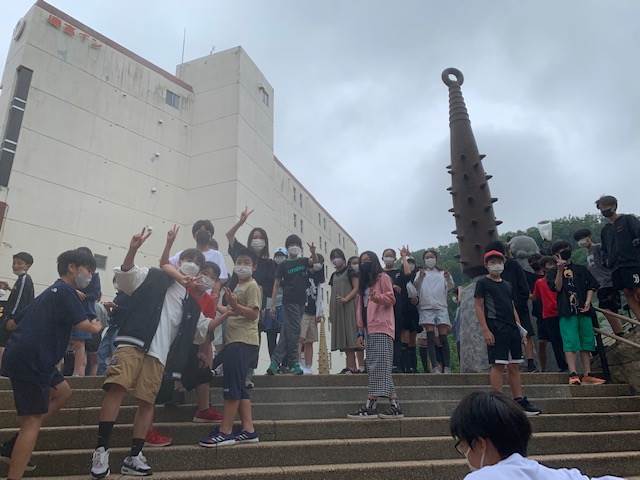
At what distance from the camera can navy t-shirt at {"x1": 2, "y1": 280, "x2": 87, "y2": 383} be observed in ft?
10.8

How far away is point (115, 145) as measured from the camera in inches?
647

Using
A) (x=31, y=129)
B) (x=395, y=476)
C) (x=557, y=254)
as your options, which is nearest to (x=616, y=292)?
(x=557, y=254)

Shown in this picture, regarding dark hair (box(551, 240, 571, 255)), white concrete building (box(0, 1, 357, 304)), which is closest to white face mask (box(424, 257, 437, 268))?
dark hair (box(551, 240, 571, 255))

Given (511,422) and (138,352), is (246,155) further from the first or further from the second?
(511,422)

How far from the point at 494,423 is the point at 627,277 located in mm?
6141

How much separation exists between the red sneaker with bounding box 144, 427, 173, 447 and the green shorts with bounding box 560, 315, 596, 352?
17.3 ft

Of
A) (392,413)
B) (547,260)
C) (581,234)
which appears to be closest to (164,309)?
(392,413)

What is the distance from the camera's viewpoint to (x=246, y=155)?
18.5 meters

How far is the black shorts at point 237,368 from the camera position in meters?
4.19

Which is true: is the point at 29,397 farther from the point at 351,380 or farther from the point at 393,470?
the point at 351,380

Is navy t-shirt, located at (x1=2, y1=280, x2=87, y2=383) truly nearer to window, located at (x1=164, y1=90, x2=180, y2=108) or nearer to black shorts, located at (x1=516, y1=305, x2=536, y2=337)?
black shorts, located at (x1=516, y1=305, x2=536, y2=337)

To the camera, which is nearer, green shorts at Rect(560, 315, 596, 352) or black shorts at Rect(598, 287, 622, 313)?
green shorts at Rect(560, 315, 596, 352)

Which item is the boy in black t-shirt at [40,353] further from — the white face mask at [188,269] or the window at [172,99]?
the window at [172,99]

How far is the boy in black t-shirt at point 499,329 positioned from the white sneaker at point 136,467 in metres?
3.62
